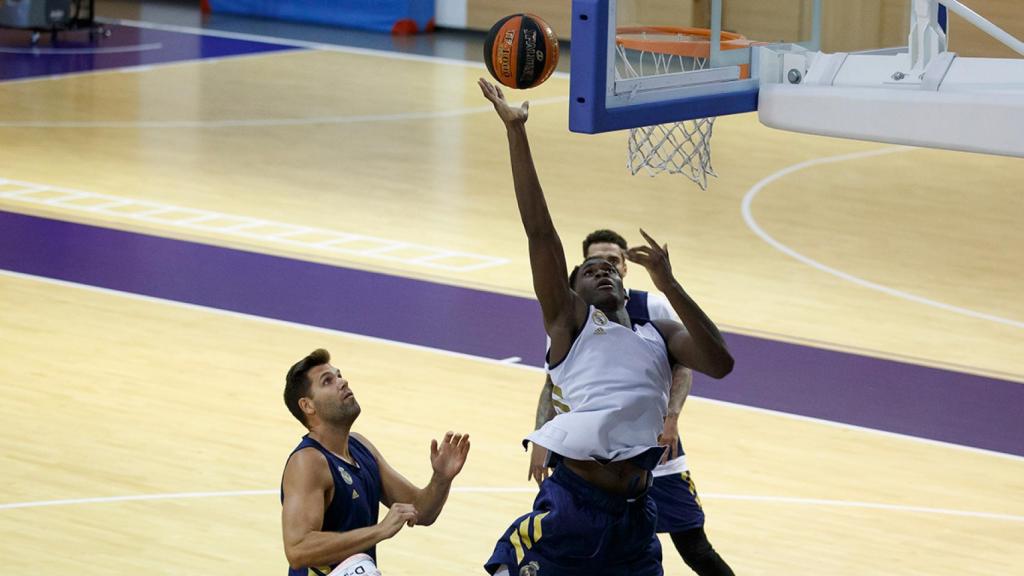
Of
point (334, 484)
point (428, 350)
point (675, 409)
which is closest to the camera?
point (334, 484)

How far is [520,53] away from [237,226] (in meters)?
7.38

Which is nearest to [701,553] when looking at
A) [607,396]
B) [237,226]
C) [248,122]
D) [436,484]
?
[607,396]

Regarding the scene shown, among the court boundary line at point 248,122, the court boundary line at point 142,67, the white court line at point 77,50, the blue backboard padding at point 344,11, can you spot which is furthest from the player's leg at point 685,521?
the blue backboard padding at point 344,11

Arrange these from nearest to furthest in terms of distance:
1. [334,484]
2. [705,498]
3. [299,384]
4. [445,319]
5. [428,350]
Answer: [334,484] → [299,384] → [705,498] → [428,350] → [445,319]

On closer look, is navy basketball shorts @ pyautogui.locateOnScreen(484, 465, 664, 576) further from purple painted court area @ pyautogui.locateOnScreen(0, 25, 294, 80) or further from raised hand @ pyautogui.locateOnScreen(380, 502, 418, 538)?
purple painted court area @ pyautogui.locateOnScreen(0, 25, 294, 80)

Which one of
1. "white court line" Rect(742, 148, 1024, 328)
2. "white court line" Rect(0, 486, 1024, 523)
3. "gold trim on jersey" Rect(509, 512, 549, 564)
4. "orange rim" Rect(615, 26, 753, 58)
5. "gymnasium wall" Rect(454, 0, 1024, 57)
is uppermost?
"gymnasium wall" Rect(454, 0, 1024, 57)

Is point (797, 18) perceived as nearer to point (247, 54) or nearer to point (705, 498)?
point (705, 498)

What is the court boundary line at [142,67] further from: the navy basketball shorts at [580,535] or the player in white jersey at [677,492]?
the navy basketball shorts at [580,535]

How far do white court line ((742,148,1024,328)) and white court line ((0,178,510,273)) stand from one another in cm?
217

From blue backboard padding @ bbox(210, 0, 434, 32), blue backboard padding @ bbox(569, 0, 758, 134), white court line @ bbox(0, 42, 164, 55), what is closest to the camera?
blue backboard padding @ bbox(569, 0, 758, 134)

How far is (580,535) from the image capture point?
231 inches

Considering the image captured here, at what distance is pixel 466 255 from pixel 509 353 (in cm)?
234

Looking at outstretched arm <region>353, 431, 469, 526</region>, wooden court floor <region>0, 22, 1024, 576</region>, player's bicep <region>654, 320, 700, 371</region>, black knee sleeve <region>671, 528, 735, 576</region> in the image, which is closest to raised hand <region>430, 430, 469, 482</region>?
outstretched arm <region>353, 431, 469, 526</region>

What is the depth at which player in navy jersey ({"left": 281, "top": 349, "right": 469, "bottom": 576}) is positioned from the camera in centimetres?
538
